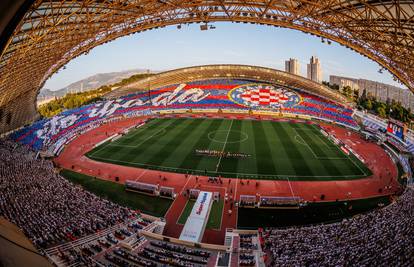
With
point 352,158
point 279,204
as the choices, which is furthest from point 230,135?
point 279,204

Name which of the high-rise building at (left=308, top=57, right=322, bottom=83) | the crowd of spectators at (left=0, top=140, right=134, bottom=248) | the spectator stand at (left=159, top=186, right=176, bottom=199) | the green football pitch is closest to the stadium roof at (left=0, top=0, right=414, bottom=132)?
the crowd of spectators at (left=0, top=140, right=134, bottom=248)

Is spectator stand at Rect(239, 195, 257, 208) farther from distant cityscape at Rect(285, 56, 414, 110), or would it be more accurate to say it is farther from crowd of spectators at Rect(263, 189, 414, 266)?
distant cityscape at Rect(285, 56, 414, 110)

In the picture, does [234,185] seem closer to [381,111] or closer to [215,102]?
[215,102]

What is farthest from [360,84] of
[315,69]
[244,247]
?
[244,247]

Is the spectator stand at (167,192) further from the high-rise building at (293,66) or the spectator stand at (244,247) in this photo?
the high-rise building at (293,66)

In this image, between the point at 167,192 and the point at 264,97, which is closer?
the point at 167,192

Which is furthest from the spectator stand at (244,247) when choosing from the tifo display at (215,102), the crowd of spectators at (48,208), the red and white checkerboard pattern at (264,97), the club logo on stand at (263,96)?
the red and white checkerboard pattern at (264,97)
